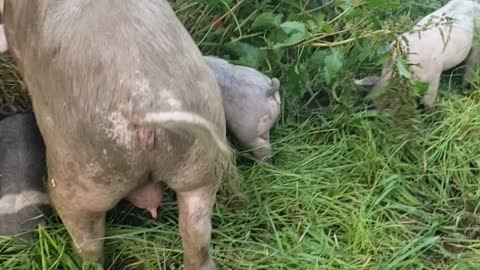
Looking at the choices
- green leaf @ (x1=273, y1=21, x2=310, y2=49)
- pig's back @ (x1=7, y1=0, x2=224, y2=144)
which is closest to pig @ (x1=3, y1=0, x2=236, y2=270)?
pig's back @ (x1=7, y1=0, x2=224, y2=144)

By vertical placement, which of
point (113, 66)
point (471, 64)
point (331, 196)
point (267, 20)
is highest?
point (113, 66)

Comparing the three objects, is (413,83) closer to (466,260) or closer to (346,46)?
(346,46)

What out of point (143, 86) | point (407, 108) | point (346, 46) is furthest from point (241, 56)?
point (143, 86)

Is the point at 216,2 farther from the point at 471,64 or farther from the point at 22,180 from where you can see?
the point at 471,64

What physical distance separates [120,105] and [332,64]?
33.6 inches

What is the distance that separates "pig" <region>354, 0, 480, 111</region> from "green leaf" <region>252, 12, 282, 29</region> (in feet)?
1.12

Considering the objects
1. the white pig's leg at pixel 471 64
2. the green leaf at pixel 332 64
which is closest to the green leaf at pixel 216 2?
the green leaf at pixel 332 64

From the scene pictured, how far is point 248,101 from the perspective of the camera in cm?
229

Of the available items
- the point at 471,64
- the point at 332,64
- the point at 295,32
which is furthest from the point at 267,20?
the point at 471,64

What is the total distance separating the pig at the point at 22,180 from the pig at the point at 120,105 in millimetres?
265

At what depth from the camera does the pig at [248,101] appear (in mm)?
2291

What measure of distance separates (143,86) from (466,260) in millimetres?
1008

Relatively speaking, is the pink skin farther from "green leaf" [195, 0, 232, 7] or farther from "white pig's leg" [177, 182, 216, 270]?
"green leaf" [195, 0, 232, 7]

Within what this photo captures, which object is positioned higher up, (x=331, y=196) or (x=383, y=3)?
(x=383, y=3)
